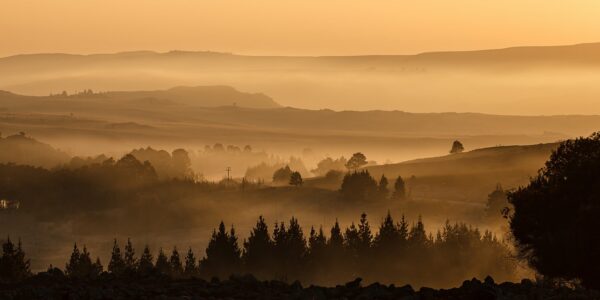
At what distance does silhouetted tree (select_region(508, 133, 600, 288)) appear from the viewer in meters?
55.2

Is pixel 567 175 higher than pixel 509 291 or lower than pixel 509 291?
higher

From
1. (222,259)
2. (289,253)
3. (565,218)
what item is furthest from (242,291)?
(289,253)

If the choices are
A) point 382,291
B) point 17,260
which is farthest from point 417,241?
point 382,291

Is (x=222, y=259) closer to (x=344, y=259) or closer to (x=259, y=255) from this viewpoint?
(x=259, y=255)

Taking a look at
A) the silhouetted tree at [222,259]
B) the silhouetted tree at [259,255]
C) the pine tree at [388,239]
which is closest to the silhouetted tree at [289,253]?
the silhouetted tree at [259,255]

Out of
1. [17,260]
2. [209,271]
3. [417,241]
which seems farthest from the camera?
[417,241]

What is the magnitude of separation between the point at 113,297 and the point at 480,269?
120471mm

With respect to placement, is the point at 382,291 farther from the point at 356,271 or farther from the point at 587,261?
the point at 356,271

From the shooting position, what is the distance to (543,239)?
57000 mm

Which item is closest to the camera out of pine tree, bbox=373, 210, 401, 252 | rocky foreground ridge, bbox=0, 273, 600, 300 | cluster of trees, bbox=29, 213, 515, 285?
rocky foreground ridge, bbox=0, 273, 600, 300

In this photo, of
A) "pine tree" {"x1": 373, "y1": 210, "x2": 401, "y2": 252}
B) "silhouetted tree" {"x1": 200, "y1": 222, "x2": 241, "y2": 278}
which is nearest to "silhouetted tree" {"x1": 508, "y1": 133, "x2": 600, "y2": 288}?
"silhouetted tree" {"x1": 200, "y1": 222, "x2": 241, "y2": 278}

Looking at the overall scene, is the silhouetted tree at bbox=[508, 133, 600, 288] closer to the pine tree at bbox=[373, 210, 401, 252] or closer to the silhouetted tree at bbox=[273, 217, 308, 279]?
the silhouetted tree at bbox=[273, 217, 308, 279]

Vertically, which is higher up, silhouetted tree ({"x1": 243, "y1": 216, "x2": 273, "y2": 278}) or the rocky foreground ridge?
the rocky foreground ridge

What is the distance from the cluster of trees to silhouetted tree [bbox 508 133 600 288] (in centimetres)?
8624
